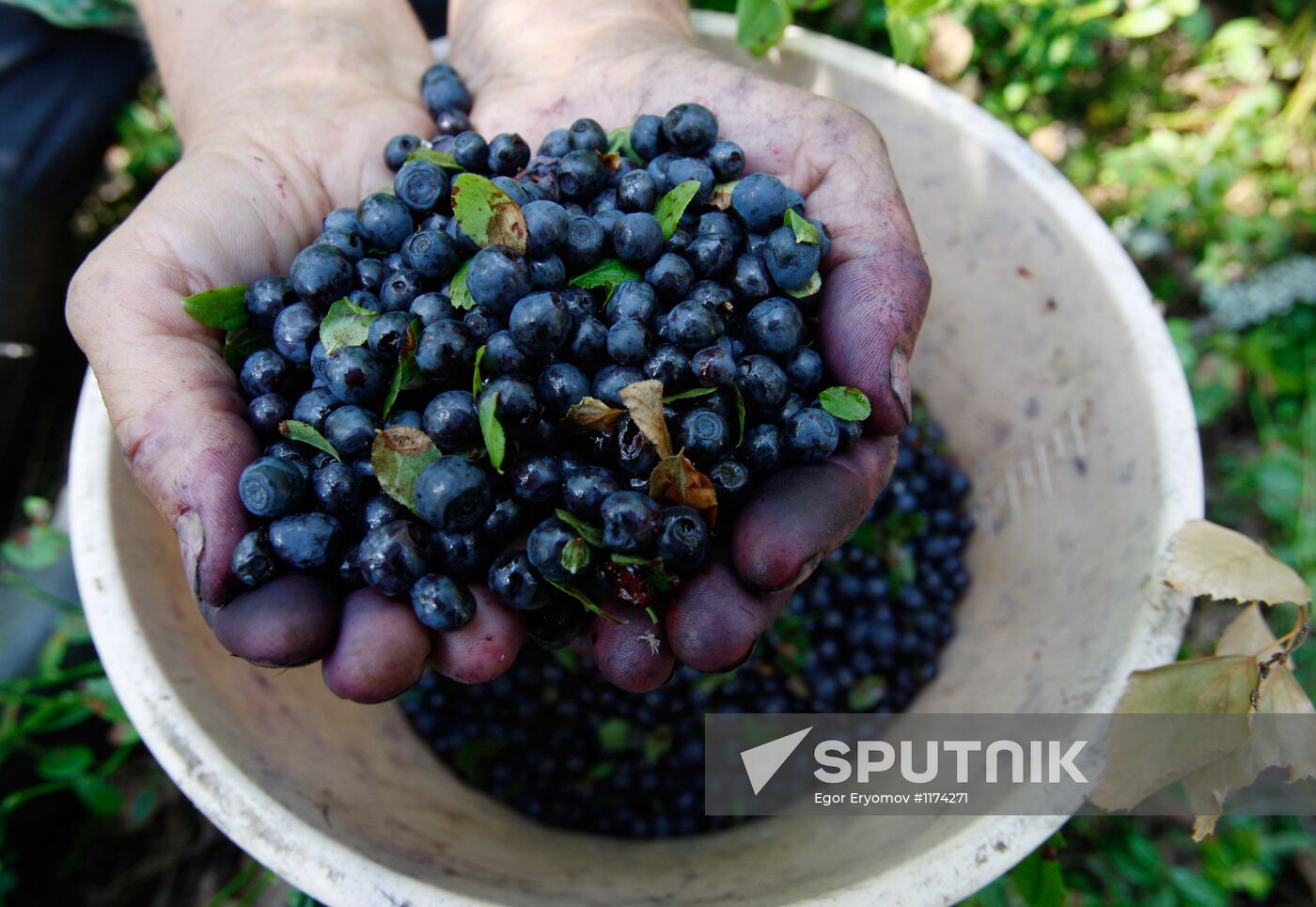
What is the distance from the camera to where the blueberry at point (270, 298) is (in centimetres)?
151

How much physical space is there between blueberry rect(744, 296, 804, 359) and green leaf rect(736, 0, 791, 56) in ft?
2.68

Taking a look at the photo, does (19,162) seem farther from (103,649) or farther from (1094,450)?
(1094,450)

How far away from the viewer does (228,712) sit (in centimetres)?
155

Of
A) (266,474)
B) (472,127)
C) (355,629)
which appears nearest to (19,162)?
(472,127)

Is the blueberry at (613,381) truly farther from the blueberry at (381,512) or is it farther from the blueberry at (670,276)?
the blueberry at (381,512)

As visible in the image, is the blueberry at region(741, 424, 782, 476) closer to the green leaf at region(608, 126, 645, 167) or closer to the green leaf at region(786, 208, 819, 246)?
the green leaf at region(786, 208, 819, 246)

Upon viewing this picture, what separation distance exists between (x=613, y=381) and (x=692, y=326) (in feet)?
0.49

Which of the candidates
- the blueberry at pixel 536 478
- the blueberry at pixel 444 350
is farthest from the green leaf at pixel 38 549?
the blueberry at pixel 536 478

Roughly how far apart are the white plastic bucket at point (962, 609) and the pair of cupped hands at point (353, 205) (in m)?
0.27

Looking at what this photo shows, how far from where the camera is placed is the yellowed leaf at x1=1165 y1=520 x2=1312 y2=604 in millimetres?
1505

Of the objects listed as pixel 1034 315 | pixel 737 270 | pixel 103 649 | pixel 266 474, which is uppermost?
pixel 737 270

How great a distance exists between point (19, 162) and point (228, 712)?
2.10 m

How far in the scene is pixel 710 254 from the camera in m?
1.50

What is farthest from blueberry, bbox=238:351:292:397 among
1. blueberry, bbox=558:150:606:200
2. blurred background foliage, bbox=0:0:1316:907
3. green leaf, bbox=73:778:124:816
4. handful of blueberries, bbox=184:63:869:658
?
green leaf, bbox=73:778:124:816
